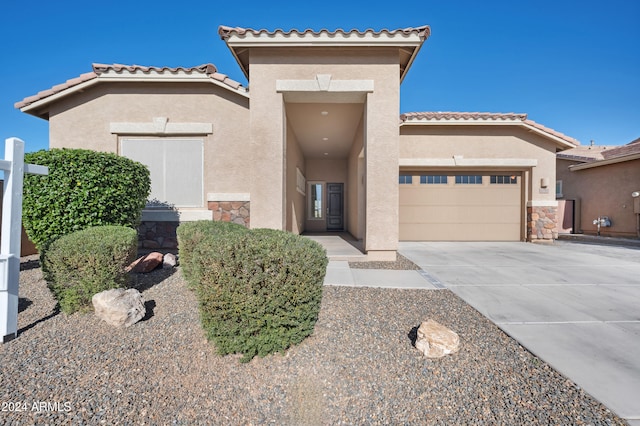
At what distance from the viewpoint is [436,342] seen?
2504mm

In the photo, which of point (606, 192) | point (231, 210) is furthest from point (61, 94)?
point (606, 192)

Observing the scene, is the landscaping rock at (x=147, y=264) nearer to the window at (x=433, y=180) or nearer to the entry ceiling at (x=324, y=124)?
the entry ceiling at (x=324, y=124)

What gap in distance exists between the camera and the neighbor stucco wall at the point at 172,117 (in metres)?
7.29

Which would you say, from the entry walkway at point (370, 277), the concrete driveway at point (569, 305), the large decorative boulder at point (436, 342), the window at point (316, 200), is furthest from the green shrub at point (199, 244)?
the window at point (316, 200)

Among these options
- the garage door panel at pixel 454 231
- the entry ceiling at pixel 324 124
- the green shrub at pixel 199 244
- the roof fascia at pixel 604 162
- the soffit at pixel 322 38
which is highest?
the soffit at pixel 322 38

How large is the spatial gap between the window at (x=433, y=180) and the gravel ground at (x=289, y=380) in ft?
24.1

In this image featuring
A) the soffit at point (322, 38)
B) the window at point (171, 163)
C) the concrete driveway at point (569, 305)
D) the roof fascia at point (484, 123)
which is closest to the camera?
the concrete driveway at point (569, 305)

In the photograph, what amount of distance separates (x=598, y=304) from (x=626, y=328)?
2.61ft

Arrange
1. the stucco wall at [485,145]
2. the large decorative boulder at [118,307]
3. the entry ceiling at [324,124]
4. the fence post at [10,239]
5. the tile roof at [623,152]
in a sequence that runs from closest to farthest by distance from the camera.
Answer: the fence post at [10,239] → the large decorative boulder at [118,307] → the entry ceiling at [324,124] → the stucco wall at [485,145] → the tile roof at [623,152]

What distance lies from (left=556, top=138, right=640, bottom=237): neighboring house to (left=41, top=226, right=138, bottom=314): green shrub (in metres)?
17.8

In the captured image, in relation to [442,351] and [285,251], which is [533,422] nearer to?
[442,351]

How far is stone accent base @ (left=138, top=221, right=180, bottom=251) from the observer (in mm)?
7207

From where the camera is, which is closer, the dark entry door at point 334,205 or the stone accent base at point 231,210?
the stone accent base at point 231,210

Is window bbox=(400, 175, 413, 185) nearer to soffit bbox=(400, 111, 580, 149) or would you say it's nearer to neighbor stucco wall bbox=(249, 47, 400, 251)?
soffit bbox=(400, 111, 580, 149)
